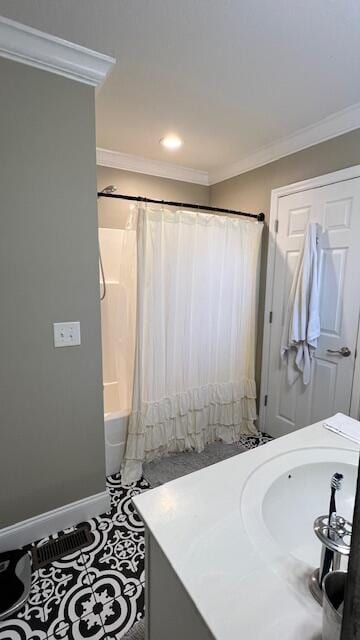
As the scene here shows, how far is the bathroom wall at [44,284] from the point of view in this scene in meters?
1.36

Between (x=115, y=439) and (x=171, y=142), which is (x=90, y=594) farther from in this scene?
(x=171, y=142)

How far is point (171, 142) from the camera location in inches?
91.8

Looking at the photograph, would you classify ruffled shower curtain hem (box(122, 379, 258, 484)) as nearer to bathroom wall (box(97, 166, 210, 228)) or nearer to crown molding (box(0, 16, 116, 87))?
bathroom wall (box(97, 166, 210, 228))

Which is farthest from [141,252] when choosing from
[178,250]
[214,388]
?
[214,388]

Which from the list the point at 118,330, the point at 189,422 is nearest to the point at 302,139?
the point at 118,330

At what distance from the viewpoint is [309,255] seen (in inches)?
83.1

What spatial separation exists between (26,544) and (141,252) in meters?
1.76

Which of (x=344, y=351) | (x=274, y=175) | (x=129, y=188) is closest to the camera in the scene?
(x=344, y=351)

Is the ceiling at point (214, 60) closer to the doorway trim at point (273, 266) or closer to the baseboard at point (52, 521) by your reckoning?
the doorway trim at point (273, 266)

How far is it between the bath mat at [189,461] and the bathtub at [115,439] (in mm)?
223

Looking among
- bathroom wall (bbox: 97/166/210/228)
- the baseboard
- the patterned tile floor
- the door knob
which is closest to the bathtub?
the baseboard

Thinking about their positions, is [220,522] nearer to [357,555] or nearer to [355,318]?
[357,555]

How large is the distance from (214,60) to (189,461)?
8.21 ft

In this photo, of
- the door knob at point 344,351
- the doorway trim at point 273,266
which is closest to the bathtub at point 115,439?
the doorway trim at point 273,266
